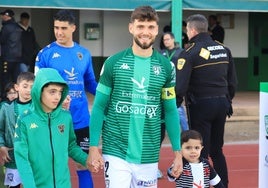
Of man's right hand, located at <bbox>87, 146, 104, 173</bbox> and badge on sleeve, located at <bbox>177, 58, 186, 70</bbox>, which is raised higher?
badge on sleeve, located at <bbox>177, 58, 186, 70</bbox>

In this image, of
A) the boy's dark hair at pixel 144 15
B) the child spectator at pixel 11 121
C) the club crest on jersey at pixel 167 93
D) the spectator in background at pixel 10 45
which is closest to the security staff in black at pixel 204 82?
the child spectator at pixel 11 121

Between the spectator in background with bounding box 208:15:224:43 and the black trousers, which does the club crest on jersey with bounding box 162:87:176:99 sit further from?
the spectator in background with bounding box 208:15:224:43

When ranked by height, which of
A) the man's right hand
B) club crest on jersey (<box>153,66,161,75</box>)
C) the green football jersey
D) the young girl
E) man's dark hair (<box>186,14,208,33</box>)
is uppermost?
man's dark hair (<box>186,14,208,33</box>)

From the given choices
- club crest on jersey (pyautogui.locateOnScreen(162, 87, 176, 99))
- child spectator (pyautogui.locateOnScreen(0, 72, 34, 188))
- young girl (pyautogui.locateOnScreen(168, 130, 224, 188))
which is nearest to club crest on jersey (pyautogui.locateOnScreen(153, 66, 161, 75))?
club crest on jersey (pyautogui.locateOnScreen(162, 87, 176, 99))

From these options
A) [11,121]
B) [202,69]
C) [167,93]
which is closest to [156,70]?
[167,93]

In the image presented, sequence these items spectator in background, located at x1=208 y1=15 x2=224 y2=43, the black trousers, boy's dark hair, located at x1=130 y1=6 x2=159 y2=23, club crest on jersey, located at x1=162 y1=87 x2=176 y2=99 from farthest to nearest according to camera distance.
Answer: spectator in background, located at x1=208 y1=15 x2=224 y2=43
the black trousers
club crest on jersey, located at x1=162 y1=87 x2=176 y2=99
boy's dark hair, located at x1=130 y1=6 x2=159 y2=23

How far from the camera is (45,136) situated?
5020mm

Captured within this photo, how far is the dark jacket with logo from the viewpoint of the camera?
735cm

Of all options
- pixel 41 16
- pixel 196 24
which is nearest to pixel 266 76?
pixel 41 16

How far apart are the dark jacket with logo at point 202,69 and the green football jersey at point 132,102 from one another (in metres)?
2.33

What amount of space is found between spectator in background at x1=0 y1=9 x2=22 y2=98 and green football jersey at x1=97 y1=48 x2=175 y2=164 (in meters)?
9.60

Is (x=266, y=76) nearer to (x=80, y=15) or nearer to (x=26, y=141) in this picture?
(x=80, y=15)

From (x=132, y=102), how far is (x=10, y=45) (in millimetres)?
9879

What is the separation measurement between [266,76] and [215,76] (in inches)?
497
